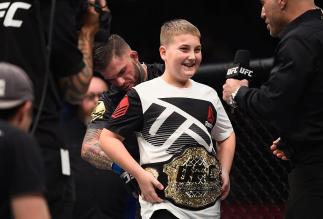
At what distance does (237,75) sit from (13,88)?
133 cm

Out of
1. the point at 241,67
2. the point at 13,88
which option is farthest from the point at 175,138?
the point at 13,88

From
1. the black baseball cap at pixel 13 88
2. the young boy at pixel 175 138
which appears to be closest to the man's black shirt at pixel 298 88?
the young boy at pixel 175 138

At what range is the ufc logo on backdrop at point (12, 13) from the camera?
9.56ft

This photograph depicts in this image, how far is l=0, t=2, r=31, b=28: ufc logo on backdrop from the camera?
291 cm

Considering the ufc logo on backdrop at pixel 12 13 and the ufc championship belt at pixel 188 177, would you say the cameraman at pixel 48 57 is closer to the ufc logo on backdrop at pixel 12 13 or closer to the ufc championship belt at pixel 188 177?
the ufc logo on backdrop at pixel 12 13

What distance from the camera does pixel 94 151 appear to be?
4.22m

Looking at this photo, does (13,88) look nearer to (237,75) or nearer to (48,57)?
(48,57)

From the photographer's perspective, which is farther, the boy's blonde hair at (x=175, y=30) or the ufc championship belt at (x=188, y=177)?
the boy's blonde hair at (x=175, y=30)

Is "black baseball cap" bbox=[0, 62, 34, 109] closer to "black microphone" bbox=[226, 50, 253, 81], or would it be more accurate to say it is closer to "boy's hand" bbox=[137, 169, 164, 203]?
"boy's hand" bbox=[137, 169, 164, 203]

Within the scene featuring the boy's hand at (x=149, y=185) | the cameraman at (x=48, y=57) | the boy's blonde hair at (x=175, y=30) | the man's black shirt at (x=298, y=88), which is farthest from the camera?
the boy's blonde hair at (x=175, y=30)

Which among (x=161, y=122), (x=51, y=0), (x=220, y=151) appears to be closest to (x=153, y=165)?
(x=161, y=122)

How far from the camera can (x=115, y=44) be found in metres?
4.20

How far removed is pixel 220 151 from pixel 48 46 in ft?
4.19

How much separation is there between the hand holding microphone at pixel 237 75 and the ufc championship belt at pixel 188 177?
0.88 feet
